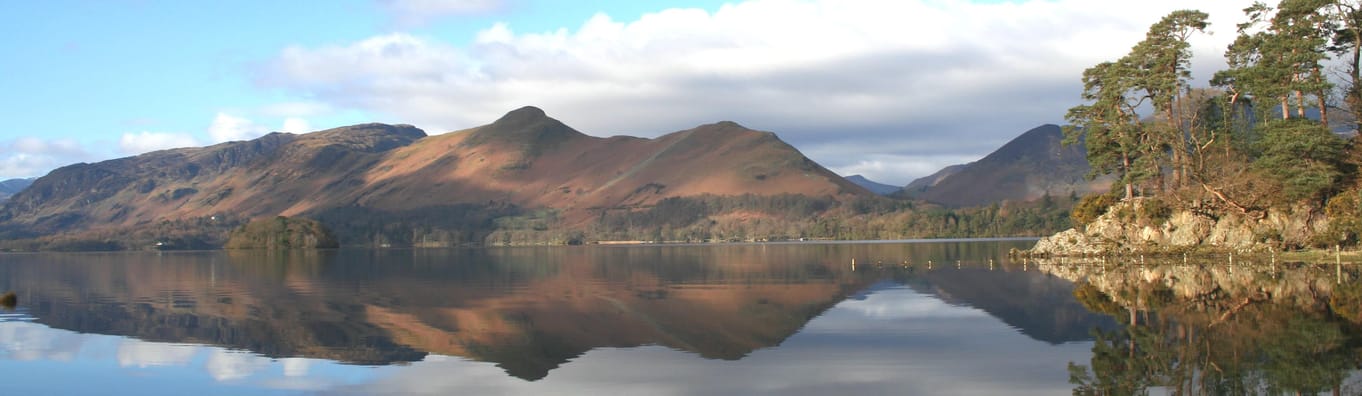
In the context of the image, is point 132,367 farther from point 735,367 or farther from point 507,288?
point 507,288

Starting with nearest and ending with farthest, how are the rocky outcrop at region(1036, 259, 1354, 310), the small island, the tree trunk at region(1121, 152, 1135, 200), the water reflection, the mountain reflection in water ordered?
the water reflection → the mountain reflection in water → the rocky outcrop at region(1036, 259, 1354, 310) → the small island → the tree trunk at region(1121, 152, 1135, 200)

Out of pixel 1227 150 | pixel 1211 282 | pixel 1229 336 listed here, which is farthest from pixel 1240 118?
pixel 1229 336

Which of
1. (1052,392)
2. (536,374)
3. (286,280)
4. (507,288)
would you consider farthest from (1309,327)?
(286,280)

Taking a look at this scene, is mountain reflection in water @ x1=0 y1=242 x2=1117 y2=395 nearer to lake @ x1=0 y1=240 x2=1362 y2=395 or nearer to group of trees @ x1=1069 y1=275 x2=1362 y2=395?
lake @ x1=0 y1=240 x2=1362 y2=395

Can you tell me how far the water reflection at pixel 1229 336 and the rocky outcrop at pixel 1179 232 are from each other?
19.1 metres

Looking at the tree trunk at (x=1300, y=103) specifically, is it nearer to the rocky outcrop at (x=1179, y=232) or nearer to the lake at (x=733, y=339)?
the rocky outcrop at (x=1179, y=232)

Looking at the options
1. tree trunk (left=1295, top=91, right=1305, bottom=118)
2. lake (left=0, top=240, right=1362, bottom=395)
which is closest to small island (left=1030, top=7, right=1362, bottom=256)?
tree trunk (left=1295, top=91, right=1305, bottom=118)

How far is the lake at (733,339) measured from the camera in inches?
907

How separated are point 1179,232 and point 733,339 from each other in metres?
53.6

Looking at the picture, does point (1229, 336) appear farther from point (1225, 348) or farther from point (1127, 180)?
point (1127, 180)

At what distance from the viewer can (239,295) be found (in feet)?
187

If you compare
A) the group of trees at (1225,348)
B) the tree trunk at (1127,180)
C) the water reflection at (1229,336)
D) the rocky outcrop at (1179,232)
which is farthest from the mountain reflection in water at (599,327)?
the tree trunk at (1127,180)

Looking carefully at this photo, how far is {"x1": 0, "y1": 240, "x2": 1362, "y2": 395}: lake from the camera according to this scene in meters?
23.0

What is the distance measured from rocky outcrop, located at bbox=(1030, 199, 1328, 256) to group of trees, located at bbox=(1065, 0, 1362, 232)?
1139 mm
